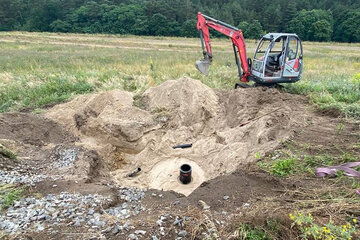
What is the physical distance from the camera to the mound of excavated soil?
18.9 feet

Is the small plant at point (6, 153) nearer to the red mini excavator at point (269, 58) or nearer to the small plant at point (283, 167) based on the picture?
the small plant at point (283, 167)

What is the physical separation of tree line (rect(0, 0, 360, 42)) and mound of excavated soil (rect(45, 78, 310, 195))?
135 feet

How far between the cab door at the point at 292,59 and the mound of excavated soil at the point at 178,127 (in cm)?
102

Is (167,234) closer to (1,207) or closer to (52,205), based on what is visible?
(52,205)

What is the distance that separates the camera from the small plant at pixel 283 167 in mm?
4199

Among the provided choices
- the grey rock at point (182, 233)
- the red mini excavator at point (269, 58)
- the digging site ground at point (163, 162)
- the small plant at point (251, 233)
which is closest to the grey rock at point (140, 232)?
the digging site ground at point (163, 162)

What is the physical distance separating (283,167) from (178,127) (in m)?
3.64

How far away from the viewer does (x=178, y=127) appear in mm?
7414

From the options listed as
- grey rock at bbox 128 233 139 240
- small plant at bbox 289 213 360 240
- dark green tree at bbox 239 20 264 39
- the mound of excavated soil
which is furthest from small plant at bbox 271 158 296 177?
dark green tree at bbox 239 20 264 39

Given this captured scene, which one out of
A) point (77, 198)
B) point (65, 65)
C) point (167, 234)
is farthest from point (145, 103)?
point (65, 65)

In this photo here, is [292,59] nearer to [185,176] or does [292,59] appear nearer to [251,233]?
[185,176]

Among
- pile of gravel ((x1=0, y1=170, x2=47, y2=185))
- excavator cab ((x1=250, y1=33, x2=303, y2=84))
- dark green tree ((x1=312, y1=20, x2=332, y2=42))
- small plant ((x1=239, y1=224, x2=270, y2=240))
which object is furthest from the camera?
dark green tree ((x1=312, y1=20, x2=332, y2=42))

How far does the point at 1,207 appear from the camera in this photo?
3.43 meters

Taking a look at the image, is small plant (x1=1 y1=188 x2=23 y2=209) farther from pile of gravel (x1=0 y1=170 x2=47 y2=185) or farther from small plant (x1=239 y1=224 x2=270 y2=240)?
small plant (x1=239 y1=224 x2=270 y2=240)
